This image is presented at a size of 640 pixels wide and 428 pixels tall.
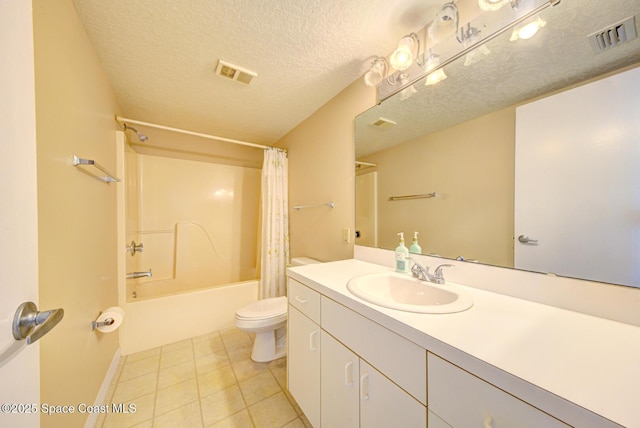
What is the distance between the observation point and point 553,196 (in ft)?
2.54

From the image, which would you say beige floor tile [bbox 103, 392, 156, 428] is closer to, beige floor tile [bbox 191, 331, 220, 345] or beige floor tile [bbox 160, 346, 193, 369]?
beige floor tile [bbox 160, 346, 193, 369]

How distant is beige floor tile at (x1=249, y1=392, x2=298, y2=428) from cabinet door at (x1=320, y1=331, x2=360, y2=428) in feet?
1.31

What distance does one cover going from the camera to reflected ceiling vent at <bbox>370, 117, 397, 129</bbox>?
139cm

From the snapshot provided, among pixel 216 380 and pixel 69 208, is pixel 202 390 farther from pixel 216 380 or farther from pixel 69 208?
pixel 69 208

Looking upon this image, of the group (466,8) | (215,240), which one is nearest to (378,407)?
(466,8)

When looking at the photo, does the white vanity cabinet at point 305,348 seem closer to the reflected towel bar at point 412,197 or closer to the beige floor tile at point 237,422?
the beige floor tile at point 237,422

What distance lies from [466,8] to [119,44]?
191cm

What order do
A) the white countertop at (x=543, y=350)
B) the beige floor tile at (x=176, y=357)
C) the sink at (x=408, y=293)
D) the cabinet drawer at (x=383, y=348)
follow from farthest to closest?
the beige floor tile at (x=176, y=357) < the sink at (x=408, y=293) < the cabinet drawer at (x=383, y=348) < the white countertop at (x=543, y=350)

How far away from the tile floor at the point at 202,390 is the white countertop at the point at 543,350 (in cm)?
107

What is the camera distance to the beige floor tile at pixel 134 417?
1197 millimetres

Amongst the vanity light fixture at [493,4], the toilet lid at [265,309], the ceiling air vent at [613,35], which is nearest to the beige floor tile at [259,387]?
the toilet lid at [265,309]

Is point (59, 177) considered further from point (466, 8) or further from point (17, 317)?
point (466, 8)

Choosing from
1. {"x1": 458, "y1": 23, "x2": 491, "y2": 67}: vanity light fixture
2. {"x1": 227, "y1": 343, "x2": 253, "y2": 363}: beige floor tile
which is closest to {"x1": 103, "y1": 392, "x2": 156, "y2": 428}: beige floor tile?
{"x1": 227, "y1": 343, "x2": 253, "y2": 363}: beige floor tile

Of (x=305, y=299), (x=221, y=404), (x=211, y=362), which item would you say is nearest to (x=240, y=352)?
(x=211, y=362)
